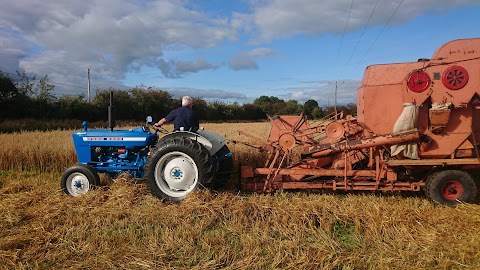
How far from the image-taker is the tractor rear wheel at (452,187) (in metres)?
5.21

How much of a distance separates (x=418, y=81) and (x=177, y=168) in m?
3.86

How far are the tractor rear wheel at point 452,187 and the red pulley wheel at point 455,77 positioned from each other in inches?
49.7

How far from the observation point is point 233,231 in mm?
4242

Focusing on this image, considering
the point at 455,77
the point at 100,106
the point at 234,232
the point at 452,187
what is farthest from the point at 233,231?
the point at 100,106

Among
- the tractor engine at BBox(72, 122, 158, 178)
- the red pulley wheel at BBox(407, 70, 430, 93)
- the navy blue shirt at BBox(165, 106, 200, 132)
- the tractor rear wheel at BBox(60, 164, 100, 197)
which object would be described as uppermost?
the red pulley wheel at BBox(407, 70, 430, 93)

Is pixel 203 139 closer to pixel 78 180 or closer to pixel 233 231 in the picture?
pixel 233 231

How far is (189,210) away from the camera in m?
4.82

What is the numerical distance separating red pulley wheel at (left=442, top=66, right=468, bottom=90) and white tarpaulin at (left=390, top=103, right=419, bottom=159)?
595 mm

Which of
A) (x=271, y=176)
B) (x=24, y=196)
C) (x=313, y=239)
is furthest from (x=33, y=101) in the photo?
(x=313, y=239)

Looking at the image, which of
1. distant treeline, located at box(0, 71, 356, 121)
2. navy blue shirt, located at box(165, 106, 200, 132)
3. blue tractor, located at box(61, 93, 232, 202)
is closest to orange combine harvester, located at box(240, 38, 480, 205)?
blue tractor, located at box(61, 93, 232, 202)

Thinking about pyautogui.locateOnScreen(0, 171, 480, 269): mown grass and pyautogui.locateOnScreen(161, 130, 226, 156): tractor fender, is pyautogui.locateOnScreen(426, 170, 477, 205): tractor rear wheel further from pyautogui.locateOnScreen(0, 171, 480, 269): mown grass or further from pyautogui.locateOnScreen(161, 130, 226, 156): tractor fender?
pyautogui.locateOnScreen(161, 130, 226, 156): tractor fender

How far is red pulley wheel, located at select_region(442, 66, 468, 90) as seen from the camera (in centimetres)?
521

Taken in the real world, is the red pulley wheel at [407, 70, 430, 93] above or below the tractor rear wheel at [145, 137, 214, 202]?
above

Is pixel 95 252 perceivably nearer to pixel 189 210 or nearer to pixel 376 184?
pixel 189 210
